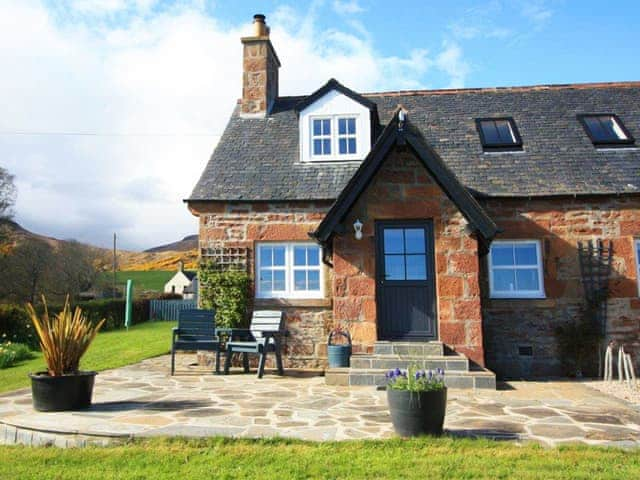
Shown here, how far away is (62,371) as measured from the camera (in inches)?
246

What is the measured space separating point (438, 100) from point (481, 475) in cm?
1156

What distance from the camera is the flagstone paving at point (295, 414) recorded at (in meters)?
5.14

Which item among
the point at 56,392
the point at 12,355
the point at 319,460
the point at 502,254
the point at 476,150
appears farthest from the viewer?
the point at 12,355

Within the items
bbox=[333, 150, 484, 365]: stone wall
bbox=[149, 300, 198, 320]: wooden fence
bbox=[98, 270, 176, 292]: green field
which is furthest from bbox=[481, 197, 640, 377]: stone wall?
bbox=[98, 270, 176, 292]: green field

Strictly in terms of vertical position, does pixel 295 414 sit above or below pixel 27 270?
below

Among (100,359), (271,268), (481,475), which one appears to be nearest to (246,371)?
(271,268)

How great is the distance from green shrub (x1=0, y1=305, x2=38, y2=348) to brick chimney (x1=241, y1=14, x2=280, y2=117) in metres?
11.5

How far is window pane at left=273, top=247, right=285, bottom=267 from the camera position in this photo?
11008 mm

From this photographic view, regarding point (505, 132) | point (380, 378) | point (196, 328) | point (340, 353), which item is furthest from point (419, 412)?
point (505, 132)

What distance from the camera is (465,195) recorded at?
909 centimetres

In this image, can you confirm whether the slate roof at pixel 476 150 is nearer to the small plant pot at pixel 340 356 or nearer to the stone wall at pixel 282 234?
the stone wall at pixel 282 234

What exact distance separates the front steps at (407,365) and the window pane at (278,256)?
9.53 ft

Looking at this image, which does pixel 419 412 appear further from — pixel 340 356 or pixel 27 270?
pixel 27 270

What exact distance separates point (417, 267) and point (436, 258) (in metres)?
0.45
